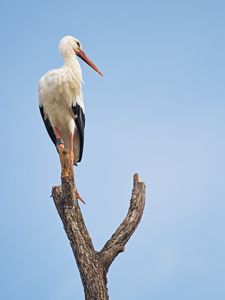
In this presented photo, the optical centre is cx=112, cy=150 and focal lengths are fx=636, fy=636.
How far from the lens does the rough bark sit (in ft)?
22.8

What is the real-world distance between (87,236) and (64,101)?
2625 millimetres

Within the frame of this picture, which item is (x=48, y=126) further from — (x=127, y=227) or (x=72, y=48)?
(x=127, y=227)

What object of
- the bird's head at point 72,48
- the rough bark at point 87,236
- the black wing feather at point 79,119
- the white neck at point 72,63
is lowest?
the rough bark at point 87,236

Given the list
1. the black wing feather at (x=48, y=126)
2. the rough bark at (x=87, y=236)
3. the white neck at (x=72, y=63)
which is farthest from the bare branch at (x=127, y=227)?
the white neck at (x=72, y=63)

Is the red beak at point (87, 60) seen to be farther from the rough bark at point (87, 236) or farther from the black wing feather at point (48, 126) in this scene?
the rough bark at point (87, 236)

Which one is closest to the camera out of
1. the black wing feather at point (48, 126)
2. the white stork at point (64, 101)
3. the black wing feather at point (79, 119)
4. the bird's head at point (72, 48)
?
the white stork at point (64, 101)

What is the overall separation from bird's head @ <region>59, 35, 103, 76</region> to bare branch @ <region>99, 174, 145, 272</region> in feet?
8.78

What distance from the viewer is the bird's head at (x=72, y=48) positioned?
30.9 feet

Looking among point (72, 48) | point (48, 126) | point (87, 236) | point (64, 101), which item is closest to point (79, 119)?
point (64, 101)

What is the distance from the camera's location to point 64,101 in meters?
9.12

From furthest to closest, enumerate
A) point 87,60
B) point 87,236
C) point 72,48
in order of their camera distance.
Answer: point 87,60 < point 72,48 < point 87,236

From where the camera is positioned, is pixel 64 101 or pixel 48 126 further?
pixel 48 126

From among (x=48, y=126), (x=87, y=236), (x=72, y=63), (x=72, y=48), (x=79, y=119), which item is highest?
(x=72, y=48)

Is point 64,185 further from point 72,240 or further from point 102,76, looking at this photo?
point 102,76
